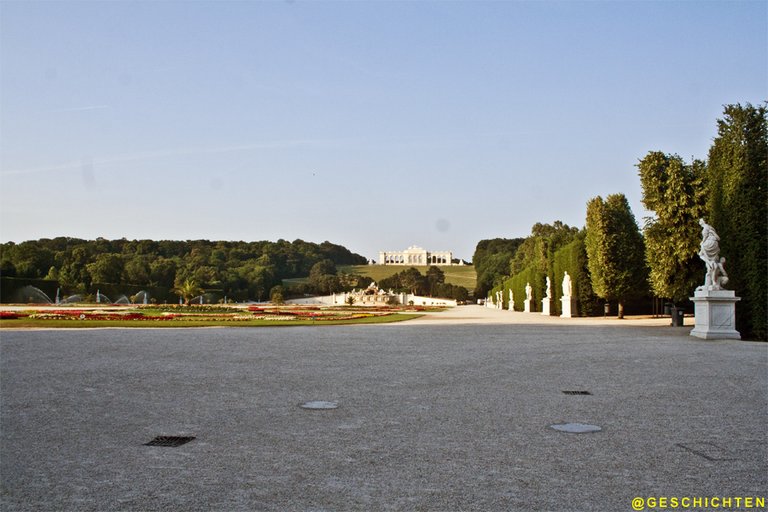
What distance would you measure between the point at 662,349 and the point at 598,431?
407 inches

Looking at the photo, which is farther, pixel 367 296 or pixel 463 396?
pixel 367 296

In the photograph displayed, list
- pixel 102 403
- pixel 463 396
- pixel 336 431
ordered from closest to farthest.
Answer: pixel 336 431 < pixel 102 403 < pixel 463 396

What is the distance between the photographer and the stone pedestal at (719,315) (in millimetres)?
19344

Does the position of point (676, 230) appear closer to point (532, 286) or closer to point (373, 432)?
point (373, 432)

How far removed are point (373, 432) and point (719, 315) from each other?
54.1 feet

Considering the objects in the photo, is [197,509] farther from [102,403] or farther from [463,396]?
[463,396]

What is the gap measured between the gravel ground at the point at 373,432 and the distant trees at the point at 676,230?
52.2 feet

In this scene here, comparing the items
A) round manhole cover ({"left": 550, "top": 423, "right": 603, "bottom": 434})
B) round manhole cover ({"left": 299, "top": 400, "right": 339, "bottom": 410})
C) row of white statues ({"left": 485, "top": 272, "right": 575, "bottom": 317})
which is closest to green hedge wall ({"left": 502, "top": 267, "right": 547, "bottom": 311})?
row of white statues ({"left": 485, "top": 272, "right": 575, "bottom": 317})

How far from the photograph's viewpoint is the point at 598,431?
21.7 feet

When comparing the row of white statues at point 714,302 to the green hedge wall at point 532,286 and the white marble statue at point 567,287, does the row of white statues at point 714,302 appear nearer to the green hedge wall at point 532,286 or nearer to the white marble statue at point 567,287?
the white marble statue at point 567,287

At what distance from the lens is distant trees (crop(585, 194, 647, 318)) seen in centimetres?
3781

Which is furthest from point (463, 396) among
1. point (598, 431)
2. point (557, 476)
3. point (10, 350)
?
point (10, 350)

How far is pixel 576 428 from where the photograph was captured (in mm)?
6754

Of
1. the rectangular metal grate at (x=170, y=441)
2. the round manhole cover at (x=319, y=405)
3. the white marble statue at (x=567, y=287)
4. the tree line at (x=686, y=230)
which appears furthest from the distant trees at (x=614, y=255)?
the rectangular metal grate at (x=170, y=441)
